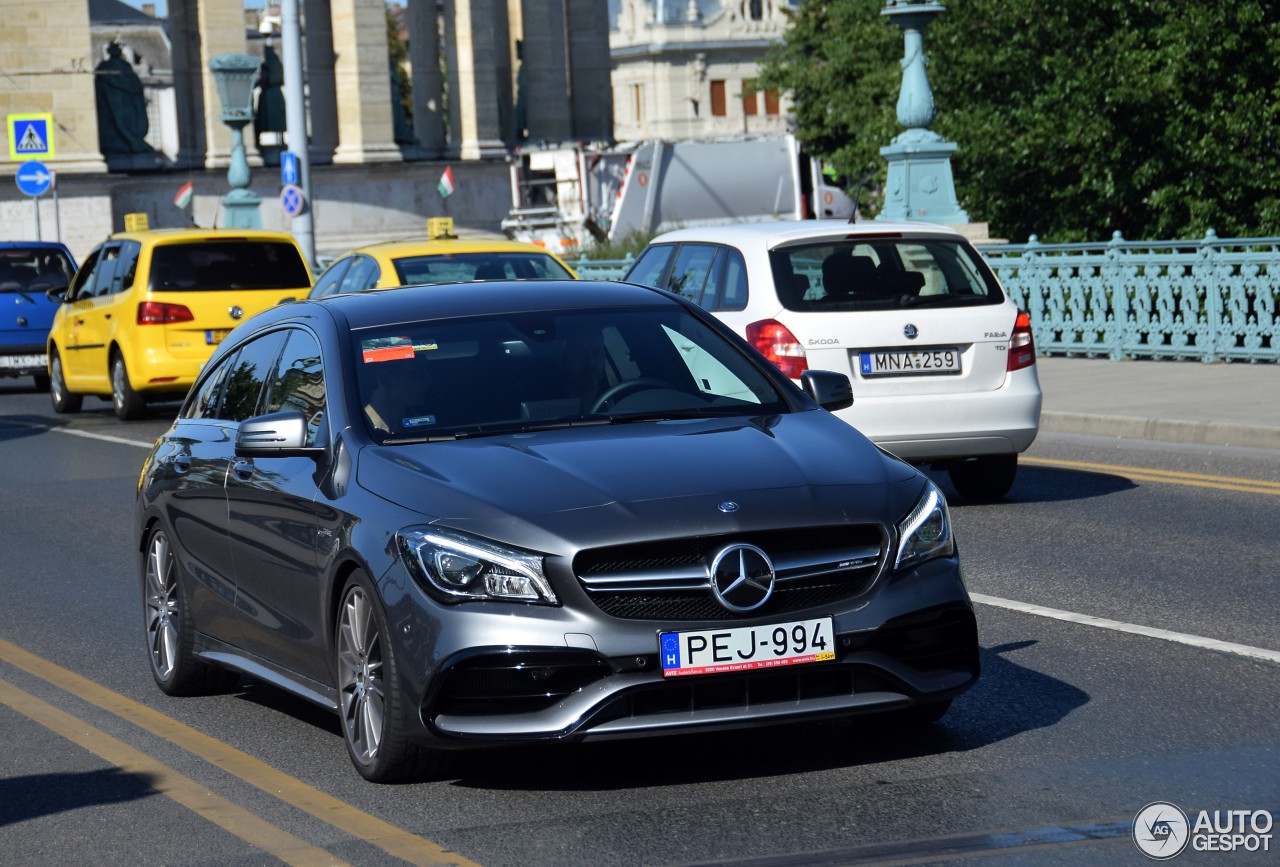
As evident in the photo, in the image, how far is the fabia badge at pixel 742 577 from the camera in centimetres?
597

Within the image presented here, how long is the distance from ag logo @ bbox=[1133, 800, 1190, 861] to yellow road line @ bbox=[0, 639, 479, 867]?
163cm

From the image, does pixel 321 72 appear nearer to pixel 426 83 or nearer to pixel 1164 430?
pixel 426 83

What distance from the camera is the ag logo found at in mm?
5367

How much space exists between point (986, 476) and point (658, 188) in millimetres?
34277

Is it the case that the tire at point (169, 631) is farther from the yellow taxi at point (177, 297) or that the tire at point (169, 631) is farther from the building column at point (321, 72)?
the building column at point (321, 72)

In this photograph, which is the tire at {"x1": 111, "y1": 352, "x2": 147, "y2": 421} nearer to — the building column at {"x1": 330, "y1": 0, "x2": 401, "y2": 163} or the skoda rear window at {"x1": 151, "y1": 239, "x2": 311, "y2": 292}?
the skoda rear window at {"x1": 151, "y1": 239, "x2": 311, "y2": 292}

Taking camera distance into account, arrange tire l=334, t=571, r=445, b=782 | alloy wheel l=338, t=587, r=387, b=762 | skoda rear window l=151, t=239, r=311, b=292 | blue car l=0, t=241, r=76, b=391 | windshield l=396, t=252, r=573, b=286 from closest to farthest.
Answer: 1. tire l=334, t=571, r=445, b=782
2. alloy wheel l=338, t=587, r=387, b=762
3. windshield l=396, t=252, r=573, b=286
4. skoda rear window l=151, t=239, r=311, b=292
5. blue car l=0, t=241, r=76, b=391

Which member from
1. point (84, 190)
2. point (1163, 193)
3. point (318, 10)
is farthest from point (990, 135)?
point (318, 10)

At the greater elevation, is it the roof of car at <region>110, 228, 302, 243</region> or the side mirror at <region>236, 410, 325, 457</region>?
the roof of car at <region>110, 228, 302, 243</region>

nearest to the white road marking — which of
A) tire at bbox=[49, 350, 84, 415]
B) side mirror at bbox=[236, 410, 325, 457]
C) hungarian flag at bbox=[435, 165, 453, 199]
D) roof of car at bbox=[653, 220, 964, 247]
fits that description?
side mirror at bbox=[236, 410, 325, 457]

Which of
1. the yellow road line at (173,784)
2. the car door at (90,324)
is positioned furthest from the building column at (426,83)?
the yellow road line at (173,784)

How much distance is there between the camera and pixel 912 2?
27422 mm

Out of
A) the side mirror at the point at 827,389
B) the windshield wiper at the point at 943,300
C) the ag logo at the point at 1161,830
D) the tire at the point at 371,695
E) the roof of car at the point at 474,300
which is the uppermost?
the roof of car at the point at 474,300

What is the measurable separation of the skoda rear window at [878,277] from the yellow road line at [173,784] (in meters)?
5.78
